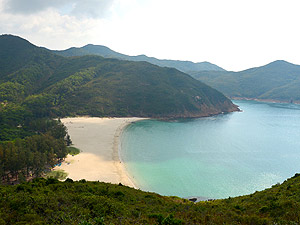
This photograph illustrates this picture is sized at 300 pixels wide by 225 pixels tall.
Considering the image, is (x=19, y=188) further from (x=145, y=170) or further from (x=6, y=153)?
(x=145, y=170)

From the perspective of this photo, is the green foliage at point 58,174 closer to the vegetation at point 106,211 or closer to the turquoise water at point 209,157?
the turquoise water at point 209,157

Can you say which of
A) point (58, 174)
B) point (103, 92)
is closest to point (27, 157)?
point (58, 174)

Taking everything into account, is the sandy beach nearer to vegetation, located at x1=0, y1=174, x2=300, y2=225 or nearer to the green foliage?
the green foliage

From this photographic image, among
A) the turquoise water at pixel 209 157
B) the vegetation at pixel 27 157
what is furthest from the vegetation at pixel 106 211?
the turquoise water at pixel 209 157

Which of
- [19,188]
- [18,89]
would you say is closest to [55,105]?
[18,89]

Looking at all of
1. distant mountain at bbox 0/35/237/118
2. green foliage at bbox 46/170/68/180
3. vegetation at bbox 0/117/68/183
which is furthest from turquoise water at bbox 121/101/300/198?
distant mountain at bbox 0/35/237/118

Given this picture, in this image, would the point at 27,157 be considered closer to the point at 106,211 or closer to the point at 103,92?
the point at 106,211
